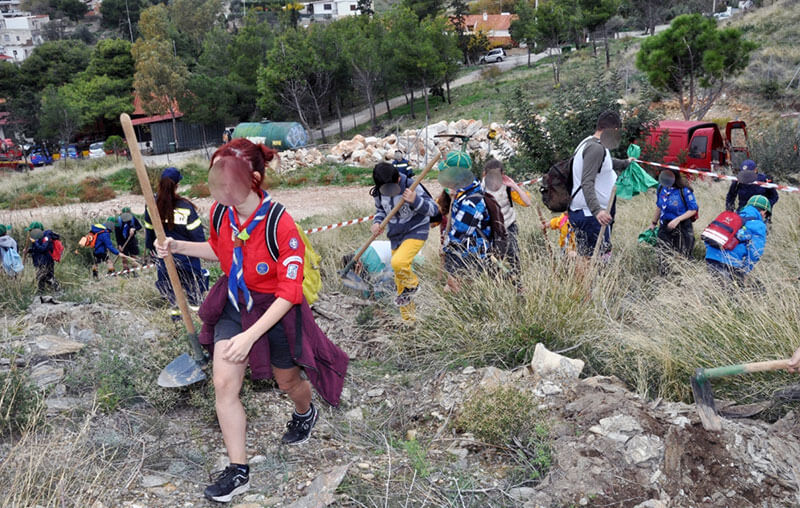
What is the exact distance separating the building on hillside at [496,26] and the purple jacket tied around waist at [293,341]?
60016mm

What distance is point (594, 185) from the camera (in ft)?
17.5

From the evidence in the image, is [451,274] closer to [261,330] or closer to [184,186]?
[261,330]

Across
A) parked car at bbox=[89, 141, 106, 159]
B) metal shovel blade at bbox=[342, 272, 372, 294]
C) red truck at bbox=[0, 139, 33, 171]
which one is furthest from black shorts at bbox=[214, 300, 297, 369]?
parked car at bbox=[89, 141, 106, 159]

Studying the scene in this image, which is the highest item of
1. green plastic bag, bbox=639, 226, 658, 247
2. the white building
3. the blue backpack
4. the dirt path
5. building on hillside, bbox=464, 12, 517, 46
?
the white building

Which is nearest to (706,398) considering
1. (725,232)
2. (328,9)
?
(725,232)

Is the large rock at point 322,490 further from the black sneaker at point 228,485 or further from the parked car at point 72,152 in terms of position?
the parked car at point 72,152

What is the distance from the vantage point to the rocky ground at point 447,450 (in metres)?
2.90

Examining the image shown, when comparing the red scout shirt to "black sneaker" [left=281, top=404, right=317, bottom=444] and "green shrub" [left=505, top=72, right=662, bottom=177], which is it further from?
"green shrub" [left=505, top=72, right=662, bottom=177]

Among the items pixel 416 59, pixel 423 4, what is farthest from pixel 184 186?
pixel 423 4

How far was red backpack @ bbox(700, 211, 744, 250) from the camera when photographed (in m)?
5.11

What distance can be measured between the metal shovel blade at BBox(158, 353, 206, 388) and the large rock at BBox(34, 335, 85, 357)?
3.46ft

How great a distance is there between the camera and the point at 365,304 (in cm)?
571

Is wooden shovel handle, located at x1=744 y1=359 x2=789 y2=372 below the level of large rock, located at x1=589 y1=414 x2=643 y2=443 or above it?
above

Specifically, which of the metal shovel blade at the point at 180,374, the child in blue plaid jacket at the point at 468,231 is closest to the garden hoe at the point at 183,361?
the metal shovel blade at the point at 180,374
